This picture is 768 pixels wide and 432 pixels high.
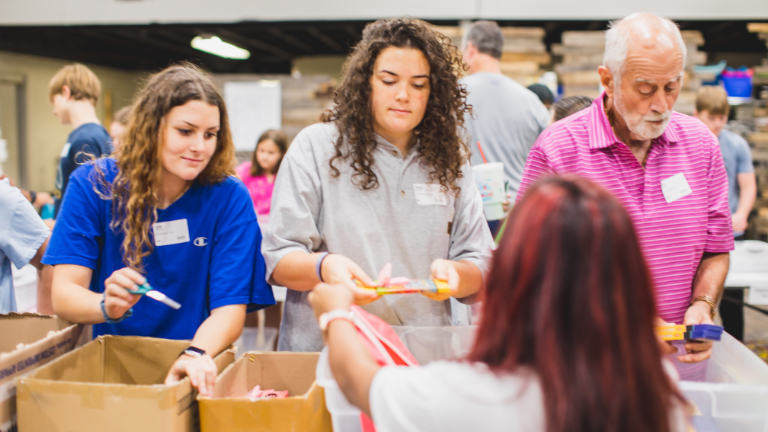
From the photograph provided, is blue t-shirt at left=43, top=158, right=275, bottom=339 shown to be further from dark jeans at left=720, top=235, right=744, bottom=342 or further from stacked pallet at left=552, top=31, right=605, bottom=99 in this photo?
stacked pallet at left=552, top=31, right=605, bottom=99

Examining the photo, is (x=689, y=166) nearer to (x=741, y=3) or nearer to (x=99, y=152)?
(x=99, y=152)

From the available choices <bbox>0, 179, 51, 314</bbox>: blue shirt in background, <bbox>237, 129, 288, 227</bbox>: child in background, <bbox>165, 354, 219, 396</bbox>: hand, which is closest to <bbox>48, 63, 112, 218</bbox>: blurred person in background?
<bbox>237, 129, 288, 227</bbox>: child in background

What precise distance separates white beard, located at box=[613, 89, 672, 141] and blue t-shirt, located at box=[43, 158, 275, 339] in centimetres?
115

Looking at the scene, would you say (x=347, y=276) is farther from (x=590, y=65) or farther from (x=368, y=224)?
(x=590, y=65)

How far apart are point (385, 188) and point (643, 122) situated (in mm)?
763

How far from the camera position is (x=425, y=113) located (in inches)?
62.4

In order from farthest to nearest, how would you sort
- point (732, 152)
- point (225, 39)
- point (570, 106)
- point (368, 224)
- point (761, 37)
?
point (225, 39) < point (761, 37) < point (732, 152) < point (570, 106) < point (368, 224)

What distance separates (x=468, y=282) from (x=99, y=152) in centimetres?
306

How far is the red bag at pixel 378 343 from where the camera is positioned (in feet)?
3.65

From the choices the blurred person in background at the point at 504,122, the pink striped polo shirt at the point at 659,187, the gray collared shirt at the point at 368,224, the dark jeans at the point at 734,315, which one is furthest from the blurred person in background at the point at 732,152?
→ the gray collared shirt at the point at 368,224

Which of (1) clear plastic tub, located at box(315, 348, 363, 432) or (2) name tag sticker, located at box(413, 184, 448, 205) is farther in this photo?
(2) name tag sticker, located at box(413, 184, 448, 205)

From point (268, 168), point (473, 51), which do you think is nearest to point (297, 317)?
point (473, 51)

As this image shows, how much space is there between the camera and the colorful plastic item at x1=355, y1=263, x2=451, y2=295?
1212mm

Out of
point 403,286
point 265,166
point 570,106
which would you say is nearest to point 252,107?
point 265,166
